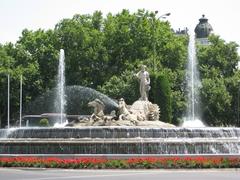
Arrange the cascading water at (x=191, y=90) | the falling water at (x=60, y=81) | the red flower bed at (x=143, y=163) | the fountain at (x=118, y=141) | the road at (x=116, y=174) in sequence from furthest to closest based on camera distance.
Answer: the falling water at (x=60, y=81)
the cascading water at (x=191, y=90)
the fountain at (x=118, y=141)
the red flower bed at (x=143, y=163)
the road at (x=116, y=174)

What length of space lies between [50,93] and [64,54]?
4.47m

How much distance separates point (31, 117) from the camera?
61125mm

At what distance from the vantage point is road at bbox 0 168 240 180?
801 inches

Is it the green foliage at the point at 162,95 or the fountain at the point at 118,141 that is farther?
the green foliage at the point at 162,95

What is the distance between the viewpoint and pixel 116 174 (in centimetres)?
2214

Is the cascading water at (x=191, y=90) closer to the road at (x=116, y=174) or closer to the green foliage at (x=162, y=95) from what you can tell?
the green foliage at (x=162, y=95)

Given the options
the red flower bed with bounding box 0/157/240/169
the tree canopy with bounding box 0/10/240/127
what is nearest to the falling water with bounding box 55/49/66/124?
the tree canopy with bounding box 0/10/240/127

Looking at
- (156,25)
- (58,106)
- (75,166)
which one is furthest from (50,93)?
(75,166)

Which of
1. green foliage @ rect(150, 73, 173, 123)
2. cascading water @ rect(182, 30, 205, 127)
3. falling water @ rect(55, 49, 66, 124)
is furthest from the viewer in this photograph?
falling water @ rect(55, 49, 66, 124)

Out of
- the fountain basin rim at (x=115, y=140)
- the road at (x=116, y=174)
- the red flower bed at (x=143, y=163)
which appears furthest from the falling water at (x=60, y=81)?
the road at (x=116, y=174)

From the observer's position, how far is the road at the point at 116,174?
2034cm

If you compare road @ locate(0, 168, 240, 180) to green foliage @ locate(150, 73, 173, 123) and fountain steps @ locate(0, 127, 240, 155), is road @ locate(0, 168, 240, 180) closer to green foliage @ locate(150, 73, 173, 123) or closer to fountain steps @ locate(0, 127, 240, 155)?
fountain steps @ locate(0, 127, 240, 155)

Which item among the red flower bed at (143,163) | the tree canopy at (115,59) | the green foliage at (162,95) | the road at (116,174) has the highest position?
the tree canopy at (115,59)

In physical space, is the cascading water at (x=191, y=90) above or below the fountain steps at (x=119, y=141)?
above
